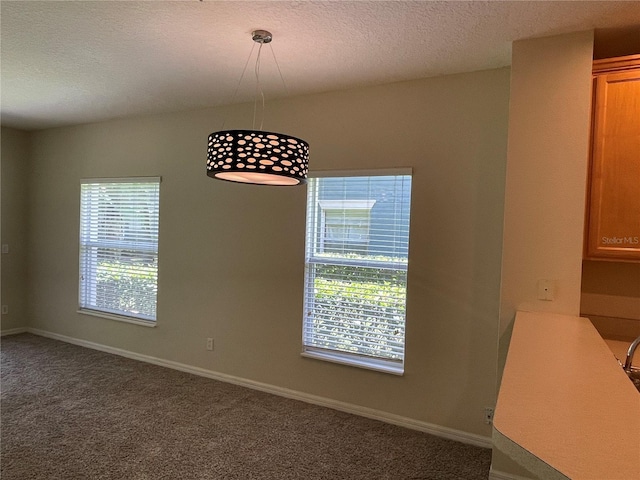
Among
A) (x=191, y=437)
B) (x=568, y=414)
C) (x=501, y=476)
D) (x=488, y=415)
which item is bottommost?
(x=191, y=437)

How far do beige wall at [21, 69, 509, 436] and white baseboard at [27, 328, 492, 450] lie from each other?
0.15 ft

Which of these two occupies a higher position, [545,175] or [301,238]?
[545,175]

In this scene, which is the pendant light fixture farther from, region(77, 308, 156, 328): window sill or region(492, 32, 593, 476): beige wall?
region(77, 308, 156, 328): window sill

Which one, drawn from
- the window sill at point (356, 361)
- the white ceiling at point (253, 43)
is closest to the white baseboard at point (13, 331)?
the white ceiling at point (253, 43)

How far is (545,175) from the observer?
2.28 m

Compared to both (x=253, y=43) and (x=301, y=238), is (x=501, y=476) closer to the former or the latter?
(x=301, y=238)

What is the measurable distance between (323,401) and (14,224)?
4.64m

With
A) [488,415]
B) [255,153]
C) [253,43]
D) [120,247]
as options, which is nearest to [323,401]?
[488,415]

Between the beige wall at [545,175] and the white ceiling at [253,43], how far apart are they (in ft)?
0.59

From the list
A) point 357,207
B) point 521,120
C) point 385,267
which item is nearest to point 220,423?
point 385,267

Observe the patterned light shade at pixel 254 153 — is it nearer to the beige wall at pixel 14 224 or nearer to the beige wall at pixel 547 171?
the beige wall at pixel 547 171

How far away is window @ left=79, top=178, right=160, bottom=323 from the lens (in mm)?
4402

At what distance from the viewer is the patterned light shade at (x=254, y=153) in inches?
74.0

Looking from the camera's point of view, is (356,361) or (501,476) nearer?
(501,476)
